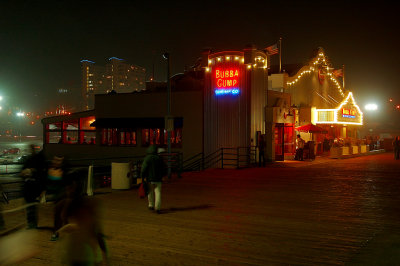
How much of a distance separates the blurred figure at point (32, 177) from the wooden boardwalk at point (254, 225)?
28.5 inches

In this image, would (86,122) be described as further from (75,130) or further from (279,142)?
(279,142)

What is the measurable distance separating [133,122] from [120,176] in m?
13.8

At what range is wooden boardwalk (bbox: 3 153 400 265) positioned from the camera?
6.58m

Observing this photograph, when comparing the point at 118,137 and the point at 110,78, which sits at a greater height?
the point at 110,78

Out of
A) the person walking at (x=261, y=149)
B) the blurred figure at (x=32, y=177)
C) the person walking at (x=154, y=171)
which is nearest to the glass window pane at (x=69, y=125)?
the person walking at (x=261, y=149)

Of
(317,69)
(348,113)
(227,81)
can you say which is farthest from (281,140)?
(348,113)

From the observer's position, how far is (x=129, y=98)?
92.7 feet

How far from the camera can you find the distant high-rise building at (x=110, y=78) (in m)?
139

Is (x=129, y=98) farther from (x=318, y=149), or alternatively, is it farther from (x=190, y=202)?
(x=190, y=202)

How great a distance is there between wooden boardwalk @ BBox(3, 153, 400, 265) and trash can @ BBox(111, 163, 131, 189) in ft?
1.68

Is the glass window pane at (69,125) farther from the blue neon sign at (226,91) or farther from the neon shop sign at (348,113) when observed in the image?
the neon shop sign at (348,113)

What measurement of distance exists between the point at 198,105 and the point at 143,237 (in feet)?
56.7

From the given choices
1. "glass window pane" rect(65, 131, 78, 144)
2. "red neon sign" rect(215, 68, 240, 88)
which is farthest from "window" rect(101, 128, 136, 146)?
"red neon sign" rect(215, 68, 240, 88)

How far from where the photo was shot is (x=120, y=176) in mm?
14195
